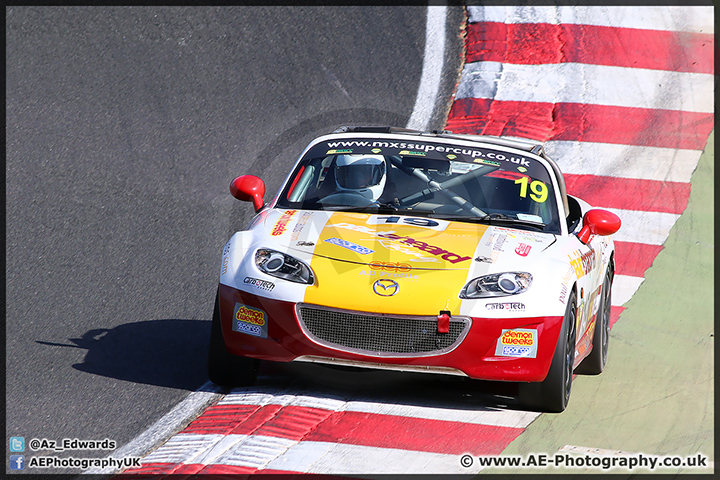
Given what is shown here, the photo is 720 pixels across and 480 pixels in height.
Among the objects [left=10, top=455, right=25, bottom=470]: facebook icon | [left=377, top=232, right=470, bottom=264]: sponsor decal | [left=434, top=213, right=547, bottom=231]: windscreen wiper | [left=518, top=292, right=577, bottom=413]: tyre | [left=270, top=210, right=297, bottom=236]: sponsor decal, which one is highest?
[left=434, top=213, right=547, bottom=231]: windscreen wiper

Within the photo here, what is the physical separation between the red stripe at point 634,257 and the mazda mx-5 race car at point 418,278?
2.56 m

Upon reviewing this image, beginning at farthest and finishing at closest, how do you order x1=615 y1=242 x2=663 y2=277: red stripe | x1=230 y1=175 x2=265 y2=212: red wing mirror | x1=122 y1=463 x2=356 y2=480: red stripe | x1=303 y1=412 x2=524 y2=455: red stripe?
x1=615 y1=242 x2=663 y2=277: red stripe
x1=230 y1=175 x2=265 y2=212: red wing mirror
x1=303 y1=412 x2=524 y2=455: red stripe
x1=122 y1=463 x2=356 y2=480: red stripe

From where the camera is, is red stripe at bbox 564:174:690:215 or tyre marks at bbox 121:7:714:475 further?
tyre marks at bbox 121:7:714:475

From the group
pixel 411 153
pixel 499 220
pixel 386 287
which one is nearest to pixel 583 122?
pixel 411 153

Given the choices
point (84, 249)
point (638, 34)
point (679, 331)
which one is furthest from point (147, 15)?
point (679, 331)

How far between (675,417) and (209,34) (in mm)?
8212

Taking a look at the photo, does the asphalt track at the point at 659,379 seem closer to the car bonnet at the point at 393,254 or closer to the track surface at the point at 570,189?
the track surface at the point at 570,189

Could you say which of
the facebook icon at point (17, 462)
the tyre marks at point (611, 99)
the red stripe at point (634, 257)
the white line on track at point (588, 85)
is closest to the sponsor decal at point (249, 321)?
the facebook icon at point (17, 462)

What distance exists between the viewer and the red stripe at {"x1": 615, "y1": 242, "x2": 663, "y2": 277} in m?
9.13

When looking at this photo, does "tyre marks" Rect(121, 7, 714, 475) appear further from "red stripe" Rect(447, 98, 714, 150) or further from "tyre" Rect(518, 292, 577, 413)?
"tyre" Rect(518, 292, 577, 413)

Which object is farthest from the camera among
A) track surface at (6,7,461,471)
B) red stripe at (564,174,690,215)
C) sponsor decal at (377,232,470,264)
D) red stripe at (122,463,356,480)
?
red stripe at (564,174,690,215)

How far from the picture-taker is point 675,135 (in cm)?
1132

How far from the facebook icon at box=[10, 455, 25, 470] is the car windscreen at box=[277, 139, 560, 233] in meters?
2.45

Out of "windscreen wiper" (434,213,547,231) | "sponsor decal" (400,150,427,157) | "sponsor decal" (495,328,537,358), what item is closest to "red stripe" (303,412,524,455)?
"sponsor decal" (495,328,537,358)
